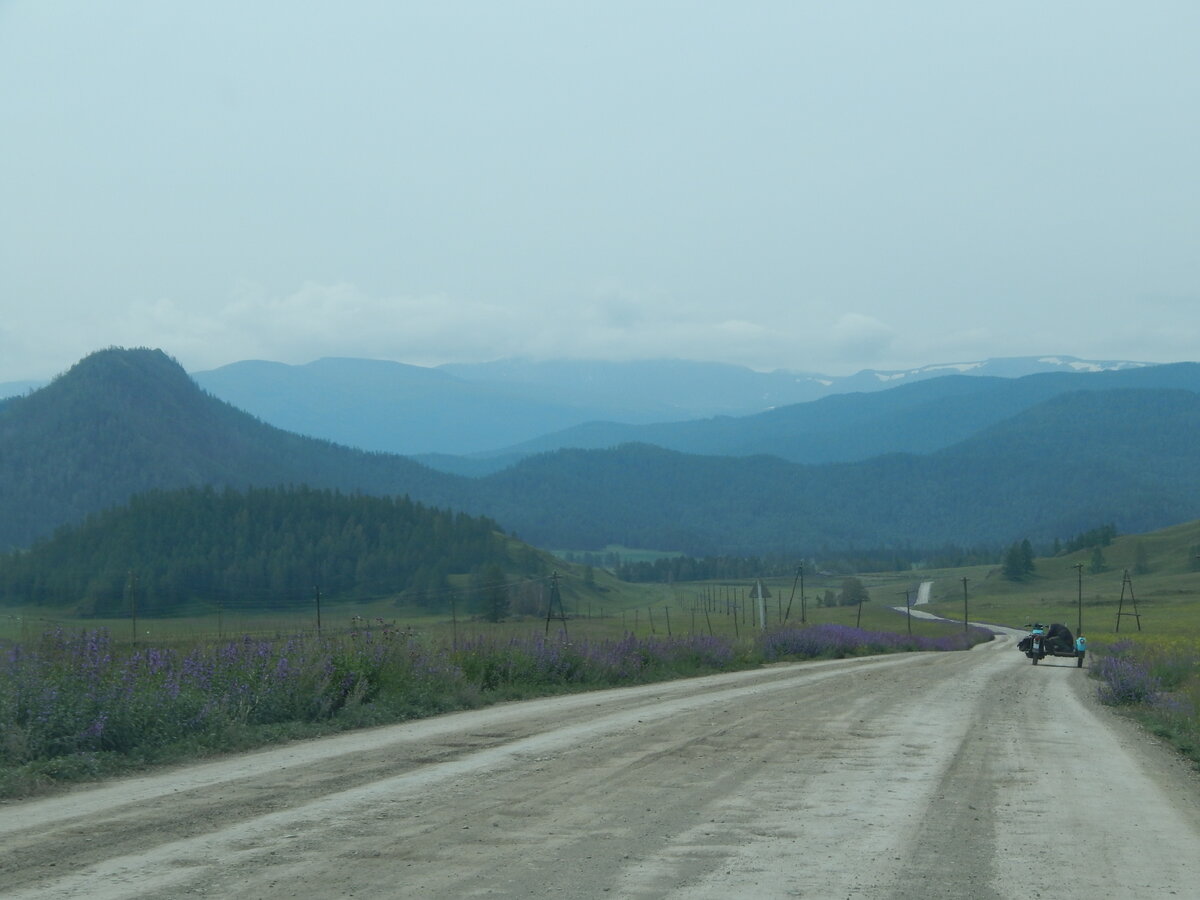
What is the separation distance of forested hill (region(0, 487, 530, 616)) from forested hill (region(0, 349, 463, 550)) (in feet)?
93.1

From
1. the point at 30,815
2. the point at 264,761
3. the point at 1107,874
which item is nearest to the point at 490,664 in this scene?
the point at 264,761

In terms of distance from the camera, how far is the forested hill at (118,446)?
139m

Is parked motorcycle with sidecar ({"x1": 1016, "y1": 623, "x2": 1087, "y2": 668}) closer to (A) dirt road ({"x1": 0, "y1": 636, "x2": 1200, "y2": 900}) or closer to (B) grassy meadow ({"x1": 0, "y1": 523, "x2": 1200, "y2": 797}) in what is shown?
(B) grassy meadow ({"x1": 0, "y1": 523, "x2": 1200, "y2": 797})

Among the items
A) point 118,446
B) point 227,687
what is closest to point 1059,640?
point 227,687

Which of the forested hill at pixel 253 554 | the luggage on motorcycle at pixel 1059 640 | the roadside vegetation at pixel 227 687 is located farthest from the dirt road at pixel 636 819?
the forested hill at pixel 253 554

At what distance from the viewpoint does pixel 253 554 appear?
9769 centimetres

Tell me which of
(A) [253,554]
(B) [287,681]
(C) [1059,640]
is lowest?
(C) [1059,640]

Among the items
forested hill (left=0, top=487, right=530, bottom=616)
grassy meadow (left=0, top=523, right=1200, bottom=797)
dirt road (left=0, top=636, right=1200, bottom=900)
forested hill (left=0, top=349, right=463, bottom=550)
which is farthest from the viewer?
forested hill (left=0, top=349, right=463, bottom=550)

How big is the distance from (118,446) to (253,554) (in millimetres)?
67759

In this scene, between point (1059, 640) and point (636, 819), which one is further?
point (1059, 640)

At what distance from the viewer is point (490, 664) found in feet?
70.7

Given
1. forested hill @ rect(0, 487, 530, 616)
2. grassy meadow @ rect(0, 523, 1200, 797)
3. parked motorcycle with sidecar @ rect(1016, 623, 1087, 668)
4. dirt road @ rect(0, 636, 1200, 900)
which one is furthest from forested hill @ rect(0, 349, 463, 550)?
dirt road @ rect(0, 636, 1200, 900)

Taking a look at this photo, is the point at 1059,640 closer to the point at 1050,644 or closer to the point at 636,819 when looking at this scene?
the point at 1050,644

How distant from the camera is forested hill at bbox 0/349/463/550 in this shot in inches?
5458
